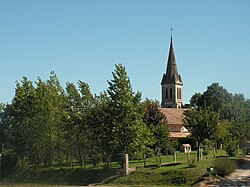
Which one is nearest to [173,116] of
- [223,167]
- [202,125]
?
[202,125]

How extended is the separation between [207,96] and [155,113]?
4222 cm

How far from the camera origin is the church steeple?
452 ft

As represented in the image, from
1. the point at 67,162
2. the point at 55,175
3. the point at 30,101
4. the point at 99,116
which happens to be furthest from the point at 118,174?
the point at 30,101

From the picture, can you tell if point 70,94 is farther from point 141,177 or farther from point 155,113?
point 141,177

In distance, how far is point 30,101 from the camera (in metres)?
59.8

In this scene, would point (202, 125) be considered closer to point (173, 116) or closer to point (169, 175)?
point (169, 175)

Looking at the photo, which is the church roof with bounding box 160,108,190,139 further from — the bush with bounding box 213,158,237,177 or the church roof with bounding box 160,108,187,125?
the bush with bounding box 213,158,237,177

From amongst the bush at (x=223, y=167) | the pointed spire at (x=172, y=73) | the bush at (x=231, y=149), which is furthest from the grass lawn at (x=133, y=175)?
the pointed spire at (x=172, y=73)

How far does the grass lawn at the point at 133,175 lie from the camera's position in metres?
38.9

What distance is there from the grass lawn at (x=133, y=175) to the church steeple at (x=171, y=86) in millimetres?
84641

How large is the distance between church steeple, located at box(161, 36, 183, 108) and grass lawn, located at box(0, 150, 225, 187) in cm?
8464

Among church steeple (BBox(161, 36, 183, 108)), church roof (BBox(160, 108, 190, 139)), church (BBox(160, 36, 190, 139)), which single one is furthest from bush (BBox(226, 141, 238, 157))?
church steeple (BBox(161, 36, 183, 108))

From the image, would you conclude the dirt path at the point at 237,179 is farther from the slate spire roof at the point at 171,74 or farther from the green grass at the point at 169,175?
the slate spire roof at the point at 171,74

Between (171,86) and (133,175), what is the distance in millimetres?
97684
